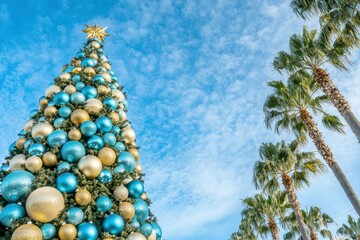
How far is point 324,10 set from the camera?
10.3 metres

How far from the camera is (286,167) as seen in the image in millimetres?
16766

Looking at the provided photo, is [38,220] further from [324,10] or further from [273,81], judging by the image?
[273,81]

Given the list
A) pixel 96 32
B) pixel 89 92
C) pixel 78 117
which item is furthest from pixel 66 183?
pixel 96 32

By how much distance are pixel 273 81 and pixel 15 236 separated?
14.0m

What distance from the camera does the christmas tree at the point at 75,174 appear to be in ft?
16.0

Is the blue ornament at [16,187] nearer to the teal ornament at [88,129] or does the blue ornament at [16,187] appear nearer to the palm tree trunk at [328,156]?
the teal ornament at [88,129]

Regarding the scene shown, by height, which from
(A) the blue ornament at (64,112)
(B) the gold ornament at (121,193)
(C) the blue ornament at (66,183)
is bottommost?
(B) the gold ornament at (121,193)

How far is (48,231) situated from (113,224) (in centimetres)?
113

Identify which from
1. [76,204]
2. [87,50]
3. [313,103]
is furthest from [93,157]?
[313,103]

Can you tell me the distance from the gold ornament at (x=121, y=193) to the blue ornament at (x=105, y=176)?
10.8 inches

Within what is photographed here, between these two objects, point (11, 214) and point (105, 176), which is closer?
point (11, 214)

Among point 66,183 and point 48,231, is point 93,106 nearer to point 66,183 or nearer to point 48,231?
point 66,183

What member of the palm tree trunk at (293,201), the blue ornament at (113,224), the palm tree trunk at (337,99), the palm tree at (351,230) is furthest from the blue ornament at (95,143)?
the palm tree at (351,230)

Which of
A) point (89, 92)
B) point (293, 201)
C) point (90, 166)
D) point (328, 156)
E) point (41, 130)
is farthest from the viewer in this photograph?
point (293, 201)
